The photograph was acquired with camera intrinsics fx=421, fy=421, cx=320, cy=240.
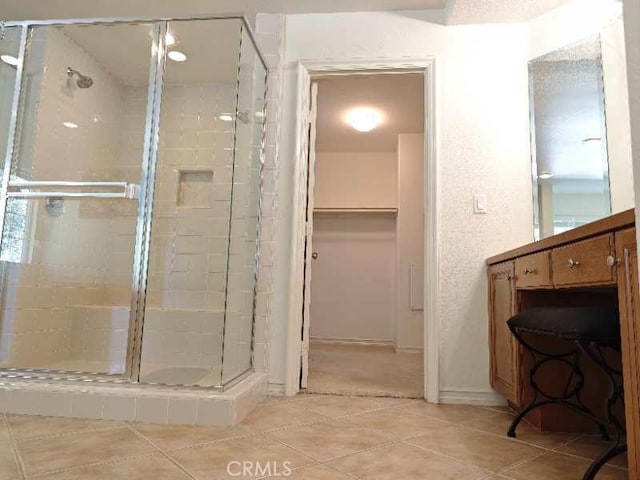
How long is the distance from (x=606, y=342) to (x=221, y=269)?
2.17m

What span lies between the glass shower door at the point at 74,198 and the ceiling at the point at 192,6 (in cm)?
21

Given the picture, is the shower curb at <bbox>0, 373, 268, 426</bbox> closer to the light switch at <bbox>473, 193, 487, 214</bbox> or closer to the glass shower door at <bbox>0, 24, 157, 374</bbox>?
the glass shower door at <bbox>0, 24, 157, 374</bbox>

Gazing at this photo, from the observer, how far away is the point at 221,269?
9.22 feet

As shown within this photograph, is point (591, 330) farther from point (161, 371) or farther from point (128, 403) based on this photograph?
point (161, 371)

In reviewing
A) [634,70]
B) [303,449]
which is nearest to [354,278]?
[303,449]

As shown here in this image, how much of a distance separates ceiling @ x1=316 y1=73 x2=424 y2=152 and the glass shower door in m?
1.55

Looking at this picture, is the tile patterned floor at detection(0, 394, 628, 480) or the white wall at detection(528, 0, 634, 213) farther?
the white wall at detection(528, 0, 634, 213)

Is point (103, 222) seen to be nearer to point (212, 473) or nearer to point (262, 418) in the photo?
point (262, 418)

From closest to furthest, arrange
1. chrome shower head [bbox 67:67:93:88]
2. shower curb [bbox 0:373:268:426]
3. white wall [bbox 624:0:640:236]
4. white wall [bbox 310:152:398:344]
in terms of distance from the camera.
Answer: white wall [bbox 624:0:640:236] < shower curb [bbox 0:373:268:426] < chrome shower head [bbox 67:67:93:88] < white wall [bbox 310:152:398:344]

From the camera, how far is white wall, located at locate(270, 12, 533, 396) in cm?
244

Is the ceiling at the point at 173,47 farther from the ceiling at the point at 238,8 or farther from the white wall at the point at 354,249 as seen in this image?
the white wall at the point at 354,249

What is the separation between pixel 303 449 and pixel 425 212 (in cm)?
156

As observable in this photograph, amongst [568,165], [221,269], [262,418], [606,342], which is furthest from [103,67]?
[606,342]

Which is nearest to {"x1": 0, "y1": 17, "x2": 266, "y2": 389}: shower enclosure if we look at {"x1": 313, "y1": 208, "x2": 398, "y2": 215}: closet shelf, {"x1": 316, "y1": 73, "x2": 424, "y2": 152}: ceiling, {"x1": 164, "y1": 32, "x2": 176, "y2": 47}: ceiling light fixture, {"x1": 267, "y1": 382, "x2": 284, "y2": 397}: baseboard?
{"x1": 164, "y1": 32, "x2": 176, "y2": 47}: ceiling light fixture
